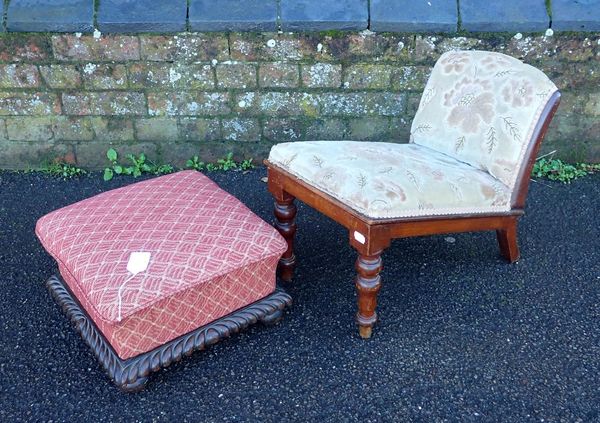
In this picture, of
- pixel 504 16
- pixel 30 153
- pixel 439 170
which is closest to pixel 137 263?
pixel 439 170

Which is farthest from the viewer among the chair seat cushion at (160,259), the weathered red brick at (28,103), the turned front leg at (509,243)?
the weathered red brick at (28,103)

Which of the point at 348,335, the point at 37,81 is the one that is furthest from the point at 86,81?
the point at 348,335

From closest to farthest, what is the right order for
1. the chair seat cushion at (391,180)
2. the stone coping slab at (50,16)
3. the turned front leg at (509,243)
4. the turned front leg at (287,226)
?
the chair seat cushion at (391,180) < the turned front leg at (287,226) < the turned front leg at (509,243) < the stone coping slab at (50,16)

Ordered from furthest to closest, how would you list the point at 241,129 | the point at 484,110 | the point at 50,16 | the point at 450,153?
1. the point at 241,129
2. the point at 50,16
3. the point at 450,153
4. the point at 484,110

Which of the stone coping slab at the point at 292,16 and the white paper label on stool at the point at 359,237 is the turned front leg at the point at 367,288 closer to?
the white paper label on stool at the point at 359,237

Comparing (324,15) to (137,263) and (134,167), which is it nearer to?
(134,167)

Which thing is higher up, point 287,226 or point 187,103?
point 187,103

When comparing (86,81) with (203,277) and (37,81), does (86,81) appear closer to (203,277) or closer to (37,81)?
(37,81)

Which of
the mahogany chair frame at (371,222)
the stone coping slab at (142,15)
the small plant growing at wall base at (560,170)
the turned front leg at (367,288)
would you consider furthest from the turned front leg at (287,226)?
the small plant growing at wall base at (560,170)

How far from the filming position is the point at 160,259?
2207 millimetres

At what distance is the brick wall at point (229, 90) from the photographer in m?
3.53

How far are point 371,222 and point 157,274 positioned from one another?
77 centimetres

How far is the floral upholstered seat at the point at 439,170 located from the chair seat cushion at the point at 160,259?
0.93 feet

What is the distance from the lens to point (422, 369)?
7.75ft
